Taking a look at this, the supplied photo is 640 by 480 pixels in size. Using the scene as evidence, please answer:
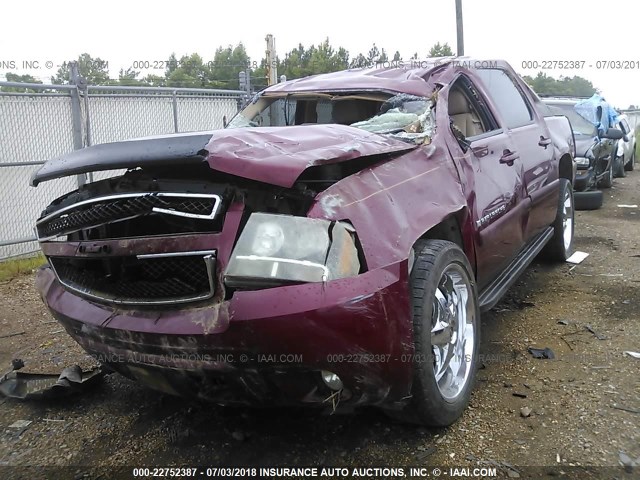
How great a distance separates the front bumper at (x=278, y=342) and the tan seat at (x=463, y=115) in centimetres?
163

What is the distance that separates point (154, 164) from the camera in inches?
84.5

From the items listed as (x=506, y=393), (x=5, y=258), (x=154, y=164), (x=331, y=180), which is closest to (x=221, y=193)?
(x=154, y=164)

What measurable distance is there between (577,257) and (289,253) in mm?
4677

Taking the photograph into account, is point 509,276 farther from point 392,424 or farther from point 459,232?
point 392,424

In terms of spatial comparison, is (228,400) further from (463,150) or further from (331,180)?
(463,150)

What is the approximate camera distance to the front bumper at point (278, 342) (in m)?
1.96

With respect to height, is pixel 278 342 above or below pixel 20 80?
below

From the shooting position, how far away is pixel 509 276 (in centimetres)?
376

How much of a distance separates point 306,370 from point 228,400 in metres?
0.42

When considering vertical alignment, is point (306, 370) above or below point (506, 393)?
above

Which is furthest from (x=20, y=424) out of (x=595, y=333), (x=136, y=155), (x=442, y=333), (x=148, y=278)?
(x=595, y=333)

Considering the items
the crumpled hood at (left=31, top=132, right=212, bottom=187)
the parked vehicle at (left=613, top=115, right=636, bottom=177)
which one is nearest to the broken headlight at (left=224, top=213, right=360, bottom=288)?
the crumpled hood at (left=31, top=132, right=212, bottom=187)

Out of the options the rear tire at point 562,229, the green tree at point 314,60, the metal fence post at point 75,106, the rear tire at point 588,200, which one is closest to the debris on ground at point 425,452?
the rear tire at point 562,229

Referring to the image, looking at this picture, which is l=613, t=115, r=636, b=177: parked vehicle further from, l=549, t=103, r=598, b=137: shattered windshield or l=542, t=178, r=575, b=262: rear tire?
l=542, t=178, r=575, b=262: rear tire
